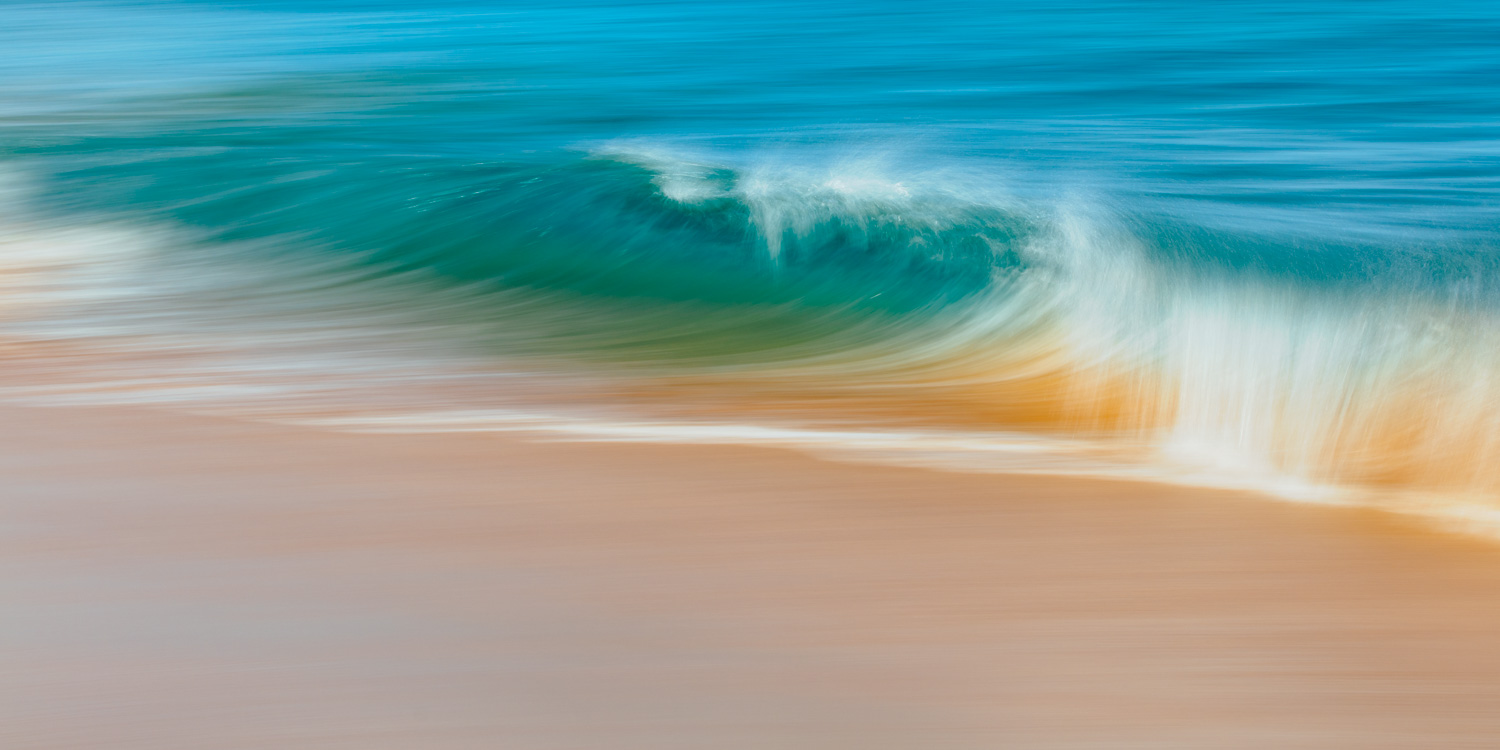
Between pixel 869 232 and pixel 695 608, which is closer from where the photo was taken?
pixel 695 608

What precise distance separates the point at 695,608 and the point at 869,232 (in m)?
3.17

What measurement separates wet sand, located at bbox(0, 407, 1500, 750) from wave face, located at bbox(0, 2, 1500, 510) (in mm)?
560

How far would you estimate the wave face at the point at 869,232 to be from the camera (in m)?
3.32

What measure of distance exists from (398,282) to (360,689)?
10.3 feet

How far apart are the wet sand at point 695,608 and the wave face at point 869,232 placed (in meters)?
0.56

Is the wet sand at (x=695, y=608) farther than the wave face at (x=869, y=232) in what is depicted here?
No

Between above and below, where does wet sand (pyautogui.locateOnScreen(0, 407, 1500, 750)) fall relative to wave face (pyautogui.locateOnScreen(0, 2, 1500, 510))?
below

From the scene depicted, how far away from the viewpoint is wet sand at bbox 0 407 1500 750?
6.10 ft

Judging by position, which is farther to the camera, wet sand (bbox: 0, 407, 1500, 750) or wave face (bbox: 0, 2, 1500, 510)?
wave face (bbox: 0, 2, 1500, 510)

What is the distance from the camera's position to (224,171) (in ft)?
22.3

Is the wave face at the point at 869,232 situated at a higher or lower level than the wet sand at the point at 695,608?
higher

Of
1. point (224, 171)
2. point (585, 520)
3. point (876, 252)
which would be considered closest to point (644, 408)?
point (585, 520)

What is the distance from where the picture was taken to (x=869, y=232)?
5.16 meters

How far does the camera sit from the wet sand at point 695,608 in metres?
1.86
